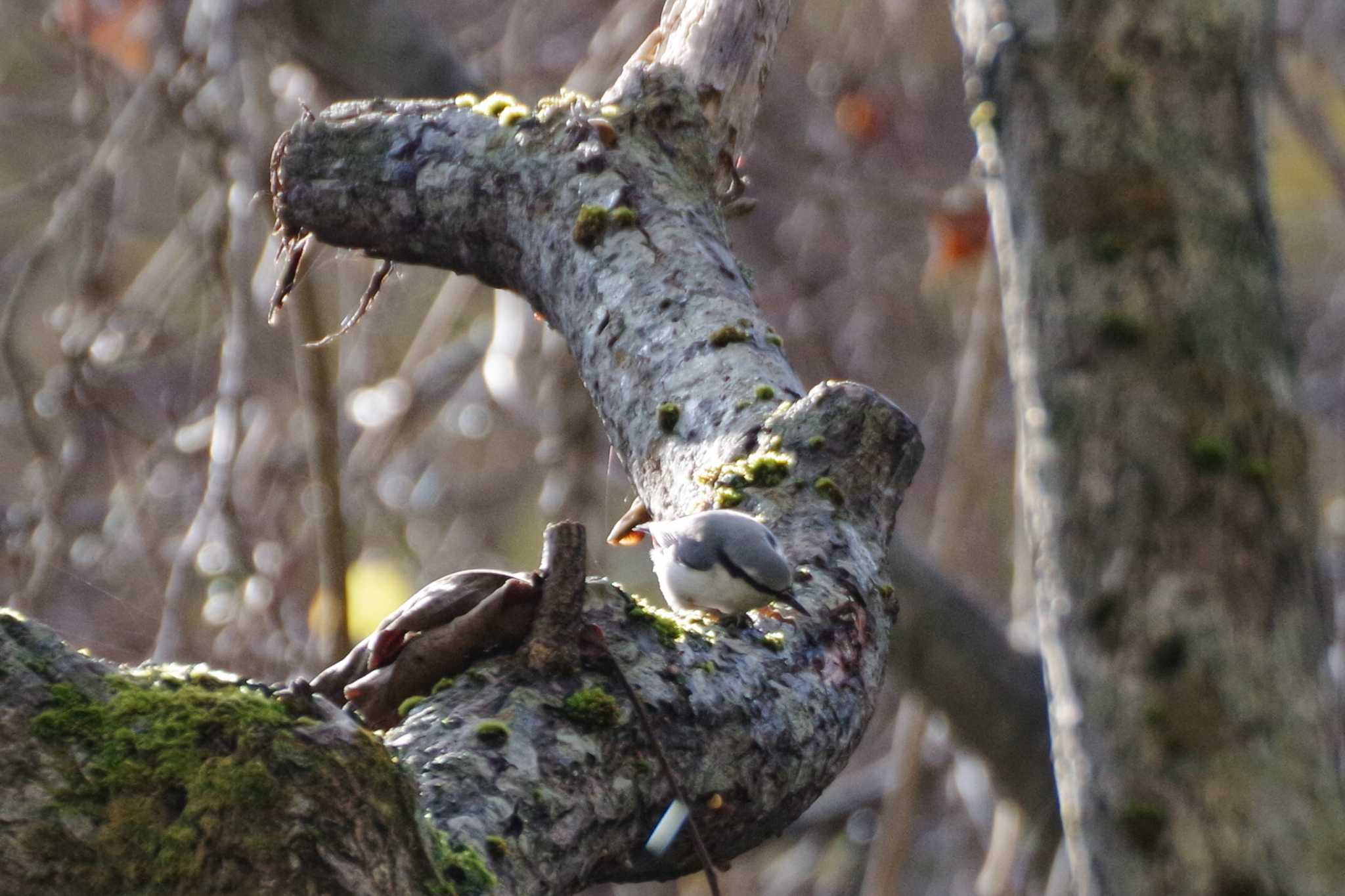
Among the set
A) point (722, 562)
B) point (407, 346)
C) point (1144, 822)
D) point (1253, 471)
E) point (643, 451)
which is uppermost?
point (407, 346)

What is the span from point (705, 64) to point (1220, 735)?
1801mm

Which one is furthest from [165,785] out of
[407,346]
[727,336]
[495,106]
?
[407,346]

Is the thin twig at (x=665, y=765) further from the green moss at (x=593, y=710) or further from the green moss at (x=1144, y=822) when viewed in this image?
the green moss at (x=1144, y=822)

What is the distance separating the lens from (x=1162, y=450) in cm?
121

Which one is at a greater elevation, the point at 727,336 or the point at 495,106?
the point at 495,106

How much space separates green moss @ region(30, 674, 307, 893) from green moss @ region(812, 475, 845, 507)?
0.96 m

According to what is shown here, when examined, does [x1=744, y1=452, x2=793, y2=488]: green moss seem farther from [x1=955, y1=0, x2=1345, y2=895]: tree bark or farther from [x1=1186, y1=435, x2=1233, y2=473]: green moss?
[x1=1186, y1=435, x2=1233, y2=473]: green moss

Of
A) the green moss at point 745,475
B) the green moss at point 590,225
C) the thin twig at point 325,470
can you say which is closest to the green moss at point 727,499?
the green moss at point 745,475

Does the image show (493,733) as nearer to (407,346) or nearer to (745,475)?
(745,475)

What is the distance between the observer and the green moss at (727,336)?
2.16 metres

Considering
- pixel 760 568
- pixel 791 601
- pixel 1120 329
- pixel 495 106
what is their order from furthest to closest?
pixel 495 106 → pixel 760 568 → pixel 791 601 → pixel 1120 329

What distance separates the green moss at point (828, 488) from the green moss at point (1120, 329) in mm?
761

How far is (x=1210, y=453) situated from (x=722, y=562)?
0.97 metres

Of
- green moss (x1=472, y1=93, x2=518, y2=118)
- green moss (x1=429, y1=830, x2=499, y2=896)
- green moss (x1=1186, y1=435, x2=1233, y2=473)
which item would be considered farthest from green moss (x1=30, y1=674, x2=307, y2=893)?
green moss (x1=472, y1=93, x2=518, y2=118)
